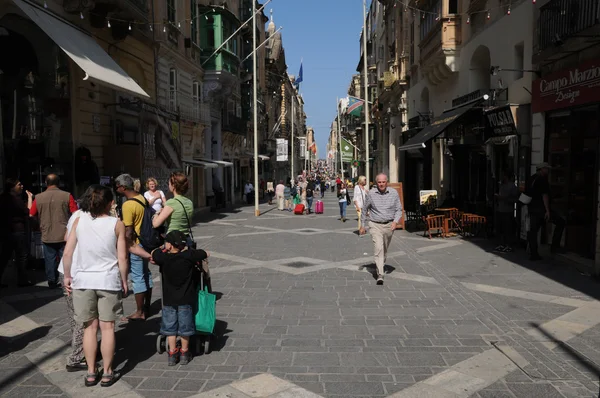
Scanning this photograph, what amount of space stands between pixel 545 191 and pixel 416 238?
15.4 ft

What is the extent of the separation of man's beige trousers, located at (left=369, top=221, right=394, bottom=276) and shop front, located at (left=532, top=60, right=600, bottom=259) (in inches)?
159

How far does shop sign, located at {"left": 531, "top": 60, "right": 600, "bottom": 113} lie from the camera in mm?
8648

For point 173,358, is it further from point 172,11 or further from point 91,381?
point 172,11

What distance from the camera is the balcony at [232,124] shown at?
30641 millimetres

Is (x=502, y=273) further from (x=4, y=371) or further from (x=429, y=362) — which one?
(x=4, y=371)

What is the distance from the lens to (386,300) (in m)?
7.36

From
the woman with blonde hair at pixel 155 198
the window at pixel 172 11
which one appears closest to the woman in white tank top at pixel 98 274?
the woman with blonde hair at pixel 155 198

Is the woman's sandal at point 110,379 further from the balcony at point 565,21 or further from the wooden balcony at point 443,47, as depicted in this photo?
the wooden balcony at point 443,47

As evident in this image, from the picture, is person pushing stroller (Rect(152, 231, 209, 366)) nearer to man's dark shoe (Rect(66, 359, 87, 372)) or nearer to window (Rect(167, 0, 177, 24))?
man's dark shoe (Rect(66, 359, 87, 372))

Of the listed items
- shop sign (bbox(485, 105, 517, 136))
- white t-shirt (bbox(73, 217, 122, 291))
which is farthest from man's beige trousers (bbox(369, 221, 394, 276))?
shop sign (bbox(485, 105, 517, 136))

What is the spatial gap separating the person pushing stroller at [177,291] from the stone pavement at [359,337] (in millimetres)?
235

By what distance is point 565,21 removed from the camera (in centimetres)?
930

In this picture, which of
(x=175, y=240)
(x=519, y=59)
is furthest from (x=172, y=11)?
(x=175, y=240)

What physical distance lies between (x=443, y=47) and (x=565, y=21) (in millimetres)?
7817
